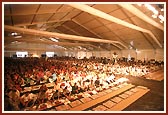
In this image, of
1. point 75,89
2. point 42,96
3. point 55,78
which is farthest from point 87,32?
point 42,96

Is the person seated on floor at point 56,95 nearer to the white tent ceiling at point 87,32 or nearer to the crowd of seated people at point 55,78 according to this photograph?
the crowd of seated people at point 55,78

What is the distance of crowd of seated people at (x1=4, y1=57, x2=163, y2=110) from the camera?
9.78 feet

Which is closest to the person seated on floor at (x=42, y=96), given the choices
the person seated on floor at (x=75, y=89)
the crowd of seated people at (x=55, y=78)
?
the crowd of seated people at (x=55, y=78)

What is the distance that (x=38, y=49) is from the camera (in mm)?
6727

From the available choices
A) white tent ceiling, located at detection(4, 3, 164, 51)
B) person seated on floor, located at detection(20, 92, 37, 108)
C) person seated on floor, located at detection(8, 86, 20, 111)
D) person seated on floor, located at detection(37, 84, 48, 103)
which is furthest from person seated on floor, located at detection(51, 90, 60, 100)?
white tent ceiling, located at detection(4, 3, 164, 51)

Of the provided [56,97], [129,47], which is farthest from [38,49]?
[129,47]

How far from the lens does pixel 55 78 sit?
474cm

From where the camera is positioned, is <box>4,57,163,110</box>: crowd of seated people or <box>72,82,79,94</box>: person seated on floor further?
<box>72,82,79,94</box>: person seated on floor

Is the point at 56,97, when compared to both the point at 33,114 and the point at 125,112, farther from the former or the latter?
the point at 125,112

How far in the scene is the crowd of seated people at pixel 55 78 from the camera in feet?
9.78

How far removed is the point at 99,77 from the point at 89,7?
2.87 metres

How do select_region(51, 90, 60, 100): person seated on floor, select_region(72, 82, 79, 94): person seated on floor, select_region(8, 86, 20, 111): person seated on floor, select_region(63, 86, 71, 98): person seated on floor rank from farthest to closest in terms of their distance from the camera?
select_region(72, 82, 79, 94): person seated on floor
select_region(63, 86, 71, 98): person seated on floor
select_region(51, 90, 60, 100): person seated on floor
select_region(8, 86, 20, 111): person seated on floor

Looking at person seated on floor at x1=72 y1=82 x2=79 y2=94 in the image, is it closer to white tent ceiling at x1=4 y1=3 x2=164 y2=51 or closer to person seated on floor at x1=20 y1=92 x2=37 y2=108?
person seated on floor at x1=20 y1=92 x2=37 y2=108

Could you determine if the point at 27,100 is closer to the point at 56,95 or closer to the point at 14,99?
the point at 14,99
